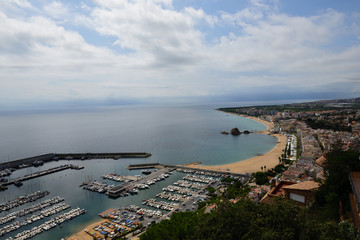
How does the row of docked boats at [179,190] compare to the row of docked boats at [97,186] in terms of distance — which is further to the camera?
the row of docked boats at [97,186]

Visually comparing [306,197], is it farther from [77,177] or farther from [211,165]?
[77,177]

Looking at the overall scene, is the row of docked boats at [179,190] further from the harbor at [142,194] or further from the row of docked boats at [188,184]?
the row of docked boats at [188,184]

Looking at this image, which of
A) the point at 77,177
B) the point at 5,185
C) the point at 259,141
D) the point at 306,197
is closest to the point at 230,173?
the point at 306,197

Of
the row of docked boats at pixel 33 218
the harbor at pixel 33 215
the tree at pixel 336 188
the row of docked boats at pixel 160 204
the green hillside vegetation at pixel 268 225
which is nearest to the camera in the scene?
the green hillside vegetation at pixel 268 225

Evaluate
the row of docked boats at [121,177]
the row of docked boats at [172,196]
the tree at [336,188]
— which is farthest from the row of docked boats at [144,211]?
the tree at [336,188]

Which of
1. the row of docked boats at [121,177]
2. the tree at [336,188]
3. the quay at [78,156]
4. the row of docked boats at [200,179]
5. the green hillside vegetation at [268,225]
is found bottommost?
the row of docked boats at [200,179]

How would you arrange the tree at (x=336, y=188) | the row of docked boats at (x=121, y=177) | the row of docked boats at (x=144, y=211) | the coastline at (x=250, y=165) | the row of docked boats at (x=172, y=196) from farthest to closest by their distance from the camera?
the coastline at (x=250, y=165)
the row of docked boats at (x=121, y=177)
the row of docked boats at (x=172, y=196)
the row of docked boats at (x=144, y=211)
the tree at (x=336, y=188)

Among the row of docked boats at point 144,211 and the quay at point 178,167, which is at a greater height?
the quay at point 178,167
